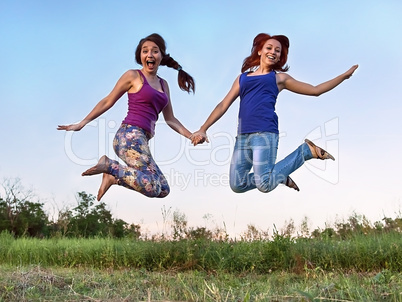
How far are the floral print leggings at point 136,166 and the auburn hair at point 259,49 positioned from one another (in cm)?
163

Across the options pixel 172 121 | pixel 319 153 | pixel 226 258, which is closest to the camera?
pixel 319 153

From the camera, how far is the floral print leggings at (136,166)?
18.0ft

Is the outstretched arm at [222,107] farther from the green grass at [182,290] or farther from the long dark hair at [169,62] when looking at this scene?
the green grass at [182,290]

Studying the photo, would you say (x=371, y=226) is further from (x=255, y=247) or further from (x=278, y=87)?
(x=278, y=87)

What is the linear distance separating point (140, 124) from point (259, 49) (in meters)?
1.78

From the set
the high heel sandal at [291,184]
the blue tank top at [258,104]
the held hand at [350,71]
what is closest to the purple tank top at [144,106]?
the blue tank top at [258,104]

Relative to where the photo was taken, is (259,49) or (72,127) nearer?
(72,127)

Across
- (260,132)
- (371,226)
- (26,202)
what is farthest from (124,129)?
(26,202)

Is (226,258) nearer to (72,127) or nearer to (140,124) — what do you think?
(140,124)

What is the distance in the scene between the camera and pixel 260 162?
5.46 m

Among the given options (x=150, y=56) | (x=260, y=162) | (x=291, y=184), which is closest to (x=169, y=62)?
(x=150, y=56)

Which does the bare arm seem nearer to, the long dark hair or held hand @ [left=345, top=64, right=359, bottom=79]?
the long dark hair

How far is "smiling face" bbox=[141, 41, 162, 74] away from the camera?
19.4ft

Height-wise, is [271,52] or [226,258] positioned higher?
[271,52]
